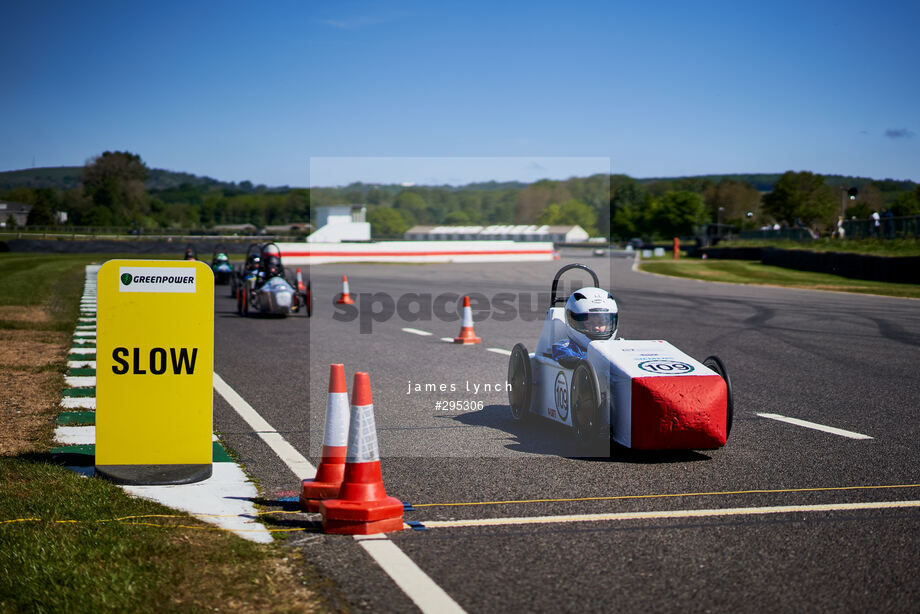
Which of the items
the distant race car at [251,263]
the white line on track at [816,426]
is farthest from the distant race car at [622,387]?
the distant race car at [251,263]

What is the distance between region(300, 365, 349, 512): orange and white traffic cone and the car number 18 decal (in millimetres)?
2287

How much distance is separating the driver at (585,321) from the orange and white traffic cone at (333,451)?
2441 mm

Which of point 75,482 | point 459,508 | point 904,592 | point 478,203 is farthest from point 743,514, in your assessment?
point 478,203

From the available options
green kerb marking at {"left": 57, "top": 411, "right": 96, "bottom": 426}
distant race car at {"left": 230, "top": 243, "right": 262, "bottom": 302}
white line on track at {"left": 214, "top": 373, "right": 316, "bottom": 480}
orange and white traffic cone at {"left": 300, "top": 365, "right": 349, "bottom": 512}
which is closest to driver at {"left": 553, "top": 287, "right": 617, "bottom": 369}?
white line on track at {"left": 214, "top": 373, "right": 316, "bottom": 480}

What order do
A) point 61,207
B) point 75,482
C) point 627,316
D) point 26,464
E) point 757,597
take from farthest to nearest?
point 61,207, point 627,316, point 26,464, point 75,482, point 757,597

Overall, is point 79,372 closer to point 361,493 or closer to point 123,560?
point 361,493

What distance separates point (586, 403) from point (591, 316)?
0.85m

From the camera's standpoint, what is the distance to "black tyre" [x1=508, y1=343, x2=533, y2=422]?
7949mm

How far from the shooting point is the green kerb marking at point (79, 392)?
922 cm

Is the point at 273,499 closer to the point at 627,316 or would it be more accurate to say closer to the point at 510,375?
the point at 510,375

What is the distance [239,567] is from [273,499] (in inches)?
50.9

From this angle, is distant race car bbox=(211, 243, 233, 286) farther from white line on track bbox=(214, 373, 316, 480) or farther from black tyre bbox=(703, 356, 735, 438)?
black tyre bbox=(703, 356, 735, 438)

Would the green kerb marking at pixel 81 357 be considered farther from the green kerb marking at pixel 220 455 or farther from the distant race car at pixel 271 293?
the distant race car at pixel 271 293

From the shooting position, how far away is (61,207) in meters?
169
